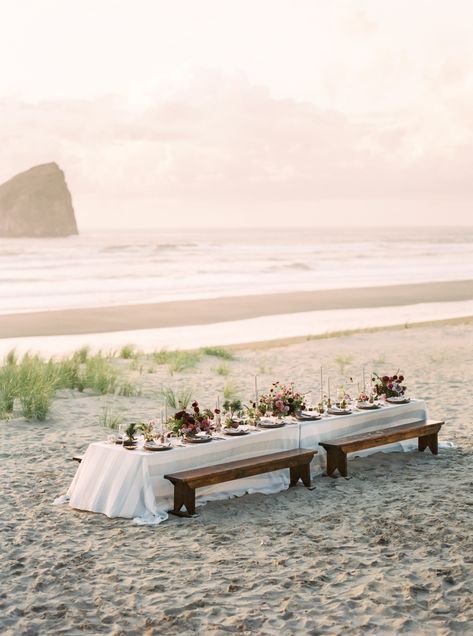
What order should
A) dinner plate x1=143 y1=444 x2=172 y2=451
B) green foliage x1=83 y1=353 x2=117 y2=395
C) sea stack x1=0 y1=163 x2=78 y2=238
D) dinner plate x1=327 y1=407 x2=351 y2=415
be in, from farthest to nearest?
sea stack x1=0 y1=163 x2=78 y2=238 → green foliage x1=83 y1=353 x2=117 y2=395 → dinner plate x1=327 y1=407 x2=351 y2=415 → dinner plate x1=143 y1=444 x2=172 y2=451

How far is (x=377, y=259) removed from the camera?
65938 millimetres

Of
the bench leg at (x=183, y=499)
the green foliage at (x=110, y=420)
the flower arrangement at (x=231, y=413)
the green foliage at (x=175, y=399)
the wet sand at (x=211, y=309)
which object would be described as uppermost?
the wet sand at (x=211, y=309)

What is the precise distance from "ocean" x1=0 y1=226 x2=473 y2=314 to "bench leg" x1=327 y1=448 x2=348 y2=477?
73.8 ft

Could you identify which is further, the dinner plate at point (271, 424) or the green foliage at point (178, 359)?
the green foliage at point (178, 359)

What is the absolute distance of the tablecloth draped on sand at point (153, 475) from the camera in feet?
27.7

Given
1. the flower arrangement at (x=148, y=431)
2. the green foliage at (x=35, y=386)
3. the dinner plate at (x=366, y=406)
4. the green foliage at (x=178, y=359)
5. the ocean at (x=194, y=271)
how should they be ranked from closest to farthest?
1. the flower arrangement at (x=148, y=431)
2. the dinner plate at (x=366, y=406)
3. the green foliage at (x=35, y=386)
4. the green foliage at (x=178, y=359)
5. the ocean at (x=194, y=271)

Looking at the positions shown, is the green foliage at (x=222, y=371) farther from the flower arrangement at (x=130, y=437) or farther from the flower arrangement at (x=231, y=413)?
the flower arrangement at (x=130, y=437)

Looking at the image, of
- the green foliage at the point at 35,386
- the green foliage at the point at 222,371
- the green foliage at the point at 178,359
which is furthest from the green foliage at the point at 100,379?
the green foliage at the point at 222,371

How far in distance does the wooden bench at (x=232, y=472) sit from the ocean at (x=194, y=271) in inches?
895

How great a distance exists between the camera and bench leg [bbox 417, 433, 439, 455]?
1088cm

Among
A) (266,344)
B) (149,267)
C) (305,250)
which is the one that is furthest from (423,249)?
(266,344)

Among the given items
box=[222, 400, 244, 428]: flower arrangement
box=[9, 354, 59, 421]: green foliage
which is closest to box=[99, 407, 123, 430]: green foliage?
box=[9, 354, 59, 421]: green foliage

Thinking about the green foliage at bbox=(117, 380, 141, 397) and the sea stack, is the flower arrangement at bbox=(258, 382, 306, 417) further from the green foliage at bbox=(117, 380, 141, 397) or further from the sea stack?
the sea stack

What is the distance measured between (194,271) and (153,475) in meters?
44.0
